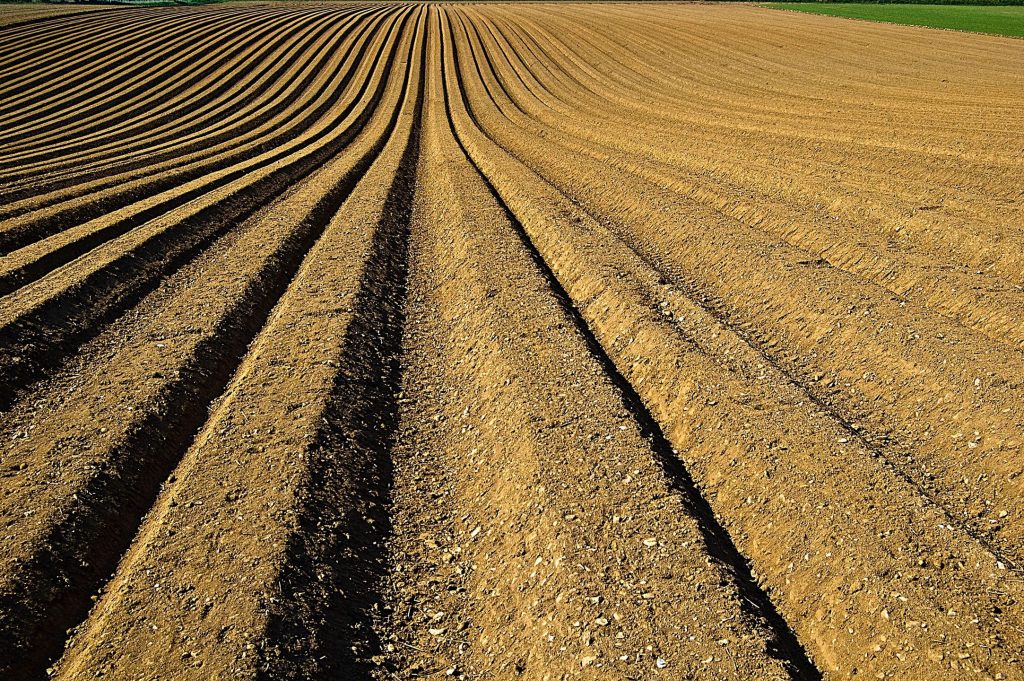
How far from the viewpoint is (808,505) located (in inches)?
215

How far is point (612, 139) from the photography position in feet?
62.2

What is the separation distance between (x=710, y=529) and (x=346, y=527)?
278 centimetres

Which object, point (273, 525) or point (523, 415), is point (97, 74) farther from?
point (273, 525)

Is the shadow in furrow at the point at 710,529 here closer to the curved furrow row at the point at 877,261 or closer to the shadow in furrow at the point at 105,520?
the shadow in furrow at the point at 105,520

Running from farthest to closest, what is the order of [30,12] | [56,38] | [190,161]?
[30,12], [56,38], [190,161]

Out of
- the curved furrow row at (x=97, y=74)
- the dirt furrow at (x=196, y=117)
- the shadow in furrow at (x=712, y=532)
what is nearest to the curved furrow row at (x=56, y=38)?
the curved furrow row at (x=97, y=74)

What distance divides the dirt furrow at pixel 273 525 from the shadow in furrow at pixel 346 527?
0.04 feet

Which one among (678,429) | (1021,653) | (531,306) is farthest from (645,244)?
(1021,653)

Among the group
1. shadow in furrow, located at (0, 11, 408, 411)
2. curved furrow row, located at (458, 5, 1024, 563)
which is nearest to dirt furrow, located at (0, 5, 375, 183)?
shadow in furrow, located at (0, 11, 408, 411)

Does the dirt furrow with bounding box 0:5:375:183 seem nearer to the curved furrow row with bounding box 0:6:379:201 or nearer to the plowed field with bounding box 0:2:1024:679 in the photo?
the curved furrow row with bounding box 0:6:379:201

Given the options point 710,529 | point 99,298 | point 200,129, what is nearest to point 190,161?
point 200,129

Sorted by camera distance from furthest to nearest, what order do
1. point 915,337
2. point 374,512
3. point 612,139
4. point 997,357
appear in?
point 612,139 → point 915,337 → point 997,357 → point 374,512

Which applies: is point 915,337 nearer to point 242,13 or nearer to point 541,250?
point 541,250

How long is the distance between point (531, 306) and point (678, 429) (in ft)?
9.35
